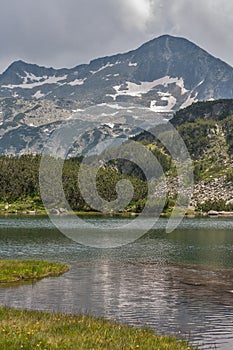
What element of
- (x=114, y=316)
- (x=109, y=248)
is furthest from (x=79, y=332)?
(x=109, y=248)

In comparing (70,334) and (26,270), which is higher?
(70,334)

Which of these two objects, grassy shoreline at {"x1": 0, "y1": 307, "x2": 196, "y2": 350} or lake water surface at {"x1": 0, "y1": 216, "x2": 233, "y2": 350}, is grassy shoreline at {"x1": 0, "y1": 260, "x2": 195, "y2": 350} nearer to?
grassy shoreline at {"x1": 0, "y1": 307, "x2": 196, "y2": 350}

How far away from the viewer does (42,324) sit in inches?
1174

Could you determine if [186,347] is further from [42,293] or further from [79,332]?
[42,293]

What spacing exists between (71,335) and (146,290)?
78.0ft

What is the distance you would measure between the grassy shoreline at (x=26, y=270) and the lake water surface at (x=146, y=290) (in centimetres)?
212

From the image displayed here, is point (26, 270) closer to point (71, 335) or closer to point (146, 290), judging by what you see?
point (146, 290)

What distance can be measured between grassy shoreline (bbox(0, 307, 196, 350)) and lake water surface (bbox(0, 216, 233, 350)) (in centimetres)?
355

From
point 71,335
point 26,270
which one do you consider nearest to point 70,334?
point 71,335

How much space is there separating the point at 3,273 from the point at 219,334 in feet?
103

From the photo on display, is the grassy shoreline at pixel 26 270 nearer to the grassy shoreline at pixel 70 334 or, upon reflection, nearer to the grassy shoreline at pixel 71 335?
the grassy shoreline at pixel 70 334

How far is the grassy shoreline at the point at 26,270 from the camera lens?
55.8 m

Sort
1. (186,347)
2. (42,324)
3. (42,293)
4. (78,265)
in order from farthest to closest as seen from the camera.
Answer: (78,265)
(42,293)
(42,324)
(186,347)

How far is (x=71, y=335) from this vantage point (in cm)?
2764
